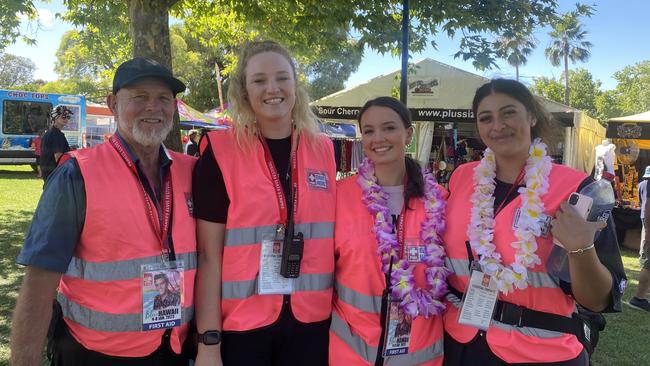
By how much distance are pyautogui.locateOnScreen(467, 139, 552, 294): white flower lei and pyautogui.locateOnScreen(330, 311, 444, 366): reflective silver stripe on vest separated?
455mm

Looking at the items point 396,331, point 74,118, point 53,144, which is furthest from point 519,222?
point 74,118

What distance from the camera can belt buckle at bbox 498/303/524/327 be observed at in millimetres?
1922

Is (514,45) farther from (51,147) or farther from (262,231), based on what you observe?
(51,147)

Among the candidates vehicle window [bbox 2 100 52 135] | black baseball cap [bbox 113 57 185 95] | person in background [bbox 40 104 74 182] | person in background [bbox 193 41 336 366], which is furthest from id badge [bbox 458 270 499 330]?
vehicle window [bbox 2 100 52 135]

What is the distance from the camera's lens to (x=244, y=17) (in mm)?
6441

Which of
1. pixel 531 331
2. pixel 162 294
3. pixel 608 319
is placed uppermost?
pixel 162 294

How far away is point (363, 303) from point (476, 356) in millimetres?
540

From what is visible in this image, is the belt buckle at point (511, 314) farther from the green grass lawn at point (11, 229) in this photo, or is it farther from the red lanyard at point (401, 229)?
the green grass lawn at point (11, 229)

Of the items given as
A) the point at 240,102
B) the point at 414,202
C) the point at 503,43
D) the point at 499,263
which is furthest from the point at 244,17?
the point at 499,263

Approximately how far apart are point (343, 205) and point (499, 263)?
774 mm

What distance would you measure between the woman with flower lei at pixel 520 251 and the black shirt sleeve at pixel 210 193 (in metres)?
1.09

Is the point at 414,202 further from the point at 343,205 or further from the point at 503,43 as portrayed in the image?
the point at 503,43

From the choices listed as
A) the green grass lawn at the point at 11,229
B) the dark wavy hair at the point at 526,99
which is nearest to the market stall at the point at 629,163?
the dark wavy hair at the point at 526,99

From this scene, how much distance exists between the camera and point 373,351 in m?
2.08
